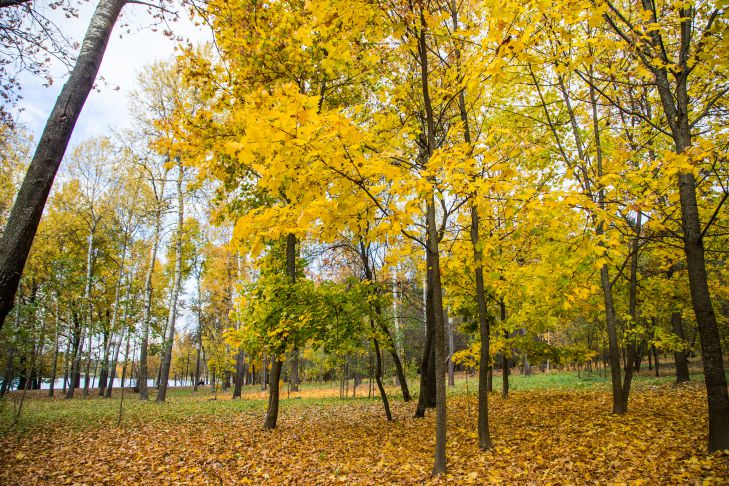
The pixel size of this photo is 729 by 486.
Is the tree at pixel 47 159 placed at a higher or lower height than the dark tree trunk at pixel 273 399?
higher

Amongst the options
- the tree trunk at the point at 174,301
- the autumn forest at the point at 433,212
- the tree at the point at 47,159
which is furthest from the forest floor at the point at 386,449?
the tree trunk at the point at 174,301

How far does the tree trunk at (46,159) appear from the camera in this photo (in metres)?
3.25

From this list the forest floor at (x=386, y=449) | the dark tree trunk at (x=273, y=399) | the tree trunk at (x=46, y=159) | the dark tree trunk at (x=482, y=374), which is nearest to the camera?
the tree trunk at (x=46, y=159)

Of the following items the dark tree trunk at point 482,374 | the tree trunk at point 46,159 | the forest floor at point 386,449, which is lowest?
the forest floor at point 386,449

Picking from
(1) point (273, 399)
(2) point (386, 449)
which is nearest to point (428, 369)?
(2) point (386, 449)

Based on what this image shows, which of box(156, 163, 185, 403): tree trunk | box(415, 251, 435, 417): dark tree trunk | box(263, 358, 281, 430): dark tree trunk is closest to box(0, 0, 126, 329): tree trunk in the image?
box(263, 358, 281, 430): dark tree trunk

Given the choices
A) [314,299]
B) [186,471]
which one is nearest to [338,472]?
[186,471]

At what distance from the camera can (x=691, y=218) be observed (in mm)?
4613

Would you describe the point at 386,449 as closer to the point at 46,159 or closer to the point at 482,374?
the point at 482,374

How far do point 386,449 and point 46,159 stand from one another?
5.91 metres

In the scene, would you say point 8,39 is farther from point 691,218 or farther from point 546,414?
point 546,414

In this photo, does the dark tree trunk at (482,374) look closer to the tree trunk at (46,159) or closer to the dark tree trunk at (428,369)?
the dark tree trunk at (428,369)

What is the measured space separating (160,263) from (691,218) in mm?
30114

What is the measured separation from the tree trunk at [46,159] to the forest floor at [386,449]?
11.2 feet
